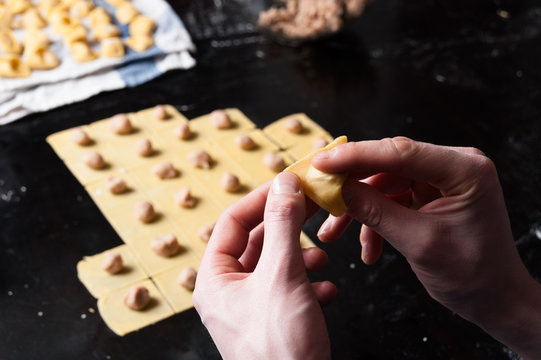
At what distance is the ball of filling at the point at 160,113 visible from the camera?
1568 mm

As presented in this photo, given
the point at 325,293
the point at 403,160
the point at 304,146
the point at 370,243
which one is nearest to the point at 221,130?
the point at 304,146

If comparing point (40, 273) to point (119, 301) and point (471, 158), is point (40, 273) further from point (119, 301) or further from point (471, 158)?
point (471, 158)

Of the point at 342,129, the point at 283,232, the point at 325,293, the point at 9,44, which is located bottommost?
the point at 342,129

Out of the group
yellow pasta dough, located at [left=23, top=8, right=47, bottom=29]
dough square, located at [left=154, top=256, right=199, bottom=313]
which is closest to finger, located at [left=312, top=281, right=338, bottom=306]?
dough square, located at [left=154, top=256, right=199, bottom=313]

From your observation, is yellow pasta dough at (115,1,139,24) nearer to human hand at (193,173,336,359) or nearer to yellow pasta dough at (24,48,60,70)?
yellow pasta dough at (24,48,60,70)

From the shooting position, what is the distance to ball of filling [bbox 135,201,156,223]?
4.17 ft

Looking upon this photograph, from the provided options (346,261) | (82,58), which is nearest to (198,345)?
(346,261)

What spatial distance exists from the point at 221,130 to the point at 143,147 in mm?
222

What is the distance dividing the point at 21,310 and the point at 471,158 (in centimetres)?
88

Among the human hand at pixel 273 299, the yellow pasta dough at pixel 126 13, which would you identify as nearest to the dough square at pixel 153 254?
the human hand at pixel 273 299

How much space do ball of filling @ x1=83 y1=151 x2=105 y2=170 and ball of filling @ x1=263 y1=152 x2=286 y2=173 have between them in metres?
0.41

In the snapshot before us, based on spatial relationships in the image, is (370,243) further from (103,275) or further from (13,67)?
(13,67)

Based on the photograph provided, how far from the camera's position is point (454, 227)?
2.58 ft

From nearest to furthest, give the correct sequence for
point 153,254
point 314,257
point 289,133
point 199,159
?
point 314,257
point 153,254
point 199,159
point 289,133
